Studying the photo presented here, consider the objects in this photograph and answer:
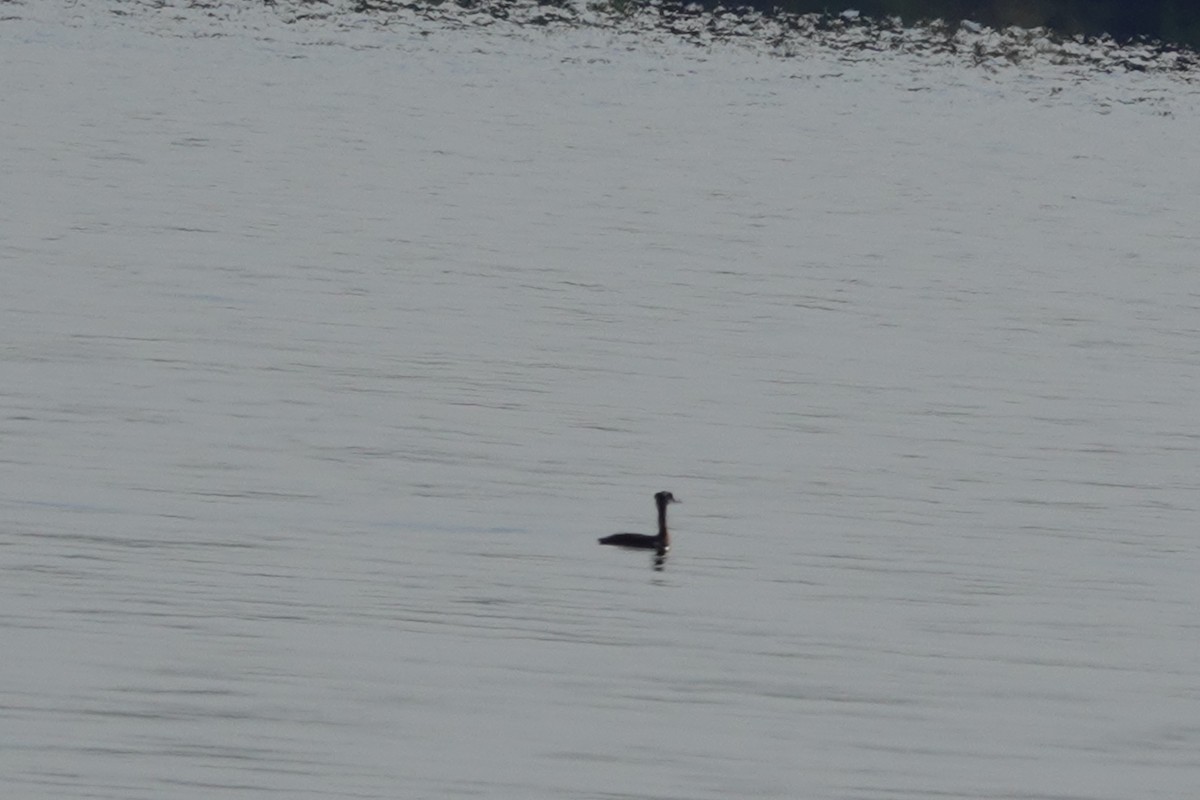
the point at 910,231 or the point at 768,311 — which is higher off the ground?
the point at 910,231

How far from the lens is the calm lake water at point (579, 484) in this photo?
14781 millimetres

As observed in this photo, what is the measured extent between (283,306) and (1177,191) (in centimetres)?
2699

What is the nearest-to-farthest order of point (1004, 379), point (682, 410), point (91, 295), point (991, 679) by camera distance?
point (991, 679) → point (682, 410) → point (1004, 379) → point (91, 295)

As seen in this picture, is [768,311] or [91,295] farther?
[768,311]

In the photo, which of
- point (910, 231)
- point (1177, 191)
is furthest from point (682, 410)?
point (1177, 191)

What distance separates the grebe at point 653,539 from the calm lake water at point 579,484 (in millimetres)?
218

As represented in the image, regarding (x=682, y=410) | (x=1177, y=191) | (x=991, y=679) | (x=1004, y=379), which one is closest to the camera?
(x=991, y=679)

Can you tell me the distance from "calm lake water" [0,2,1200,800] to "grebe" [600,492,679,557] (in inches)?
8.6

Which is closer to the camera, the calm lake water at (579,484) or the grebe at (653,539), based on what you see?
the calm lake water at (579,484)

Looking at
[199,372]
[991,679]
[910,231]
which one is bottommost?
[991,679]

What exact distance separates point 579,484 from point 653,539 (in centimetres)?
289

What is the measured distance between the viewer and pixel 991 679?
16.3 meters

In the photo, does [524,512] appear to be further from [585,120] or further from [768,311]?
[585,120]

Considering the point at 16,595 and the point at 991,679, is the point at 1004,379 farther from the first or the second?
the point at 16,595
